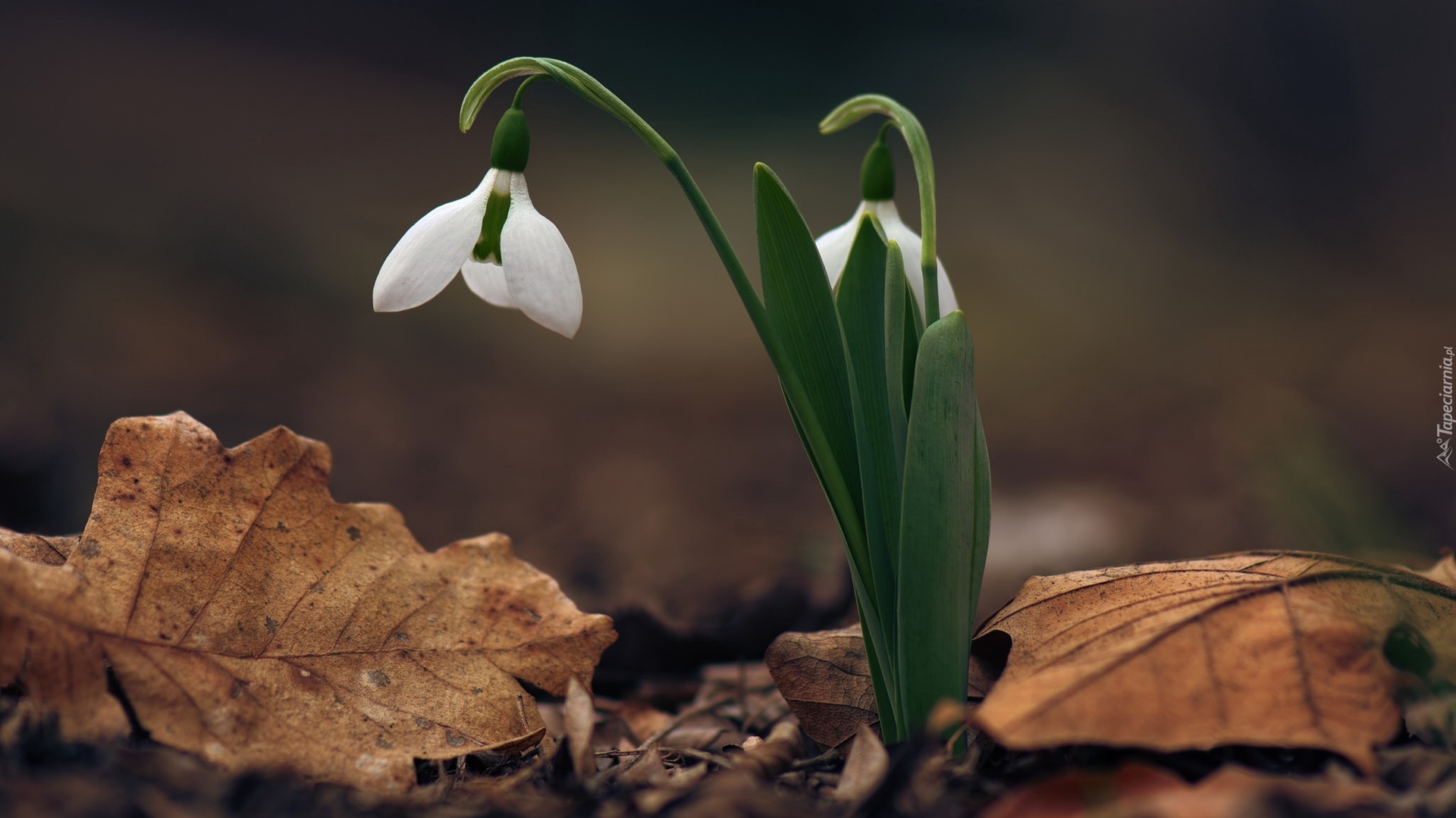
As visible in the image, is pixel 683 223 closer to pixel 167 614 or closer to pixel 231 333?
pixel 231 333

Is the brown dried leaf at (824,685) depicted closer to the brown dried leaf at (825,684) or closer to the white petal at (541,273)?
the brown dried leaf at (825,684)

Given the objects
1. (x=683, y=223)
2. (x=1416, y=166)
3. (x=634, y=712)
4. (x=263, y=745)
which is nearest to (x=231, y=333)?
(x=683, y=223)

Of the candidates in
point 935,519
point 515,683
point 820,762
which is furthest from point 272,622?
point 935,519

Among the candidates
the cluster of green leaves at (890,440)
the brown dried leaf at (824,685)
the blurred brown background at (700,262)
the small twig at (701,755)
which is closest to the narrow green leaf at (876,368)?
the cluster of green leaves at (890,440)

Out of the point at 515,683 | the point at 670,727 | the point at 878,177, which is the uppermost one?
the point at 878,177

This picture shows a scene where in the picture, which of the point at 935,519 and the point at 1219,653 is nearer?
the point at 1219,653

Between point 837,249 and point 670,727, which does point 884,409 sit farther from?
point 670,727

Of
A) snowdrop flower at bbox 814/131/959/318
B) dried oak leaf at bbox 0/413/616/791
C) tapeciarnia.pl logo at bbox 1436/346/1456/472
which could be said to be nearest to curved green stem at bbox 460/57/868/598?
snowdrop flower at bbox 814/131/959/318
